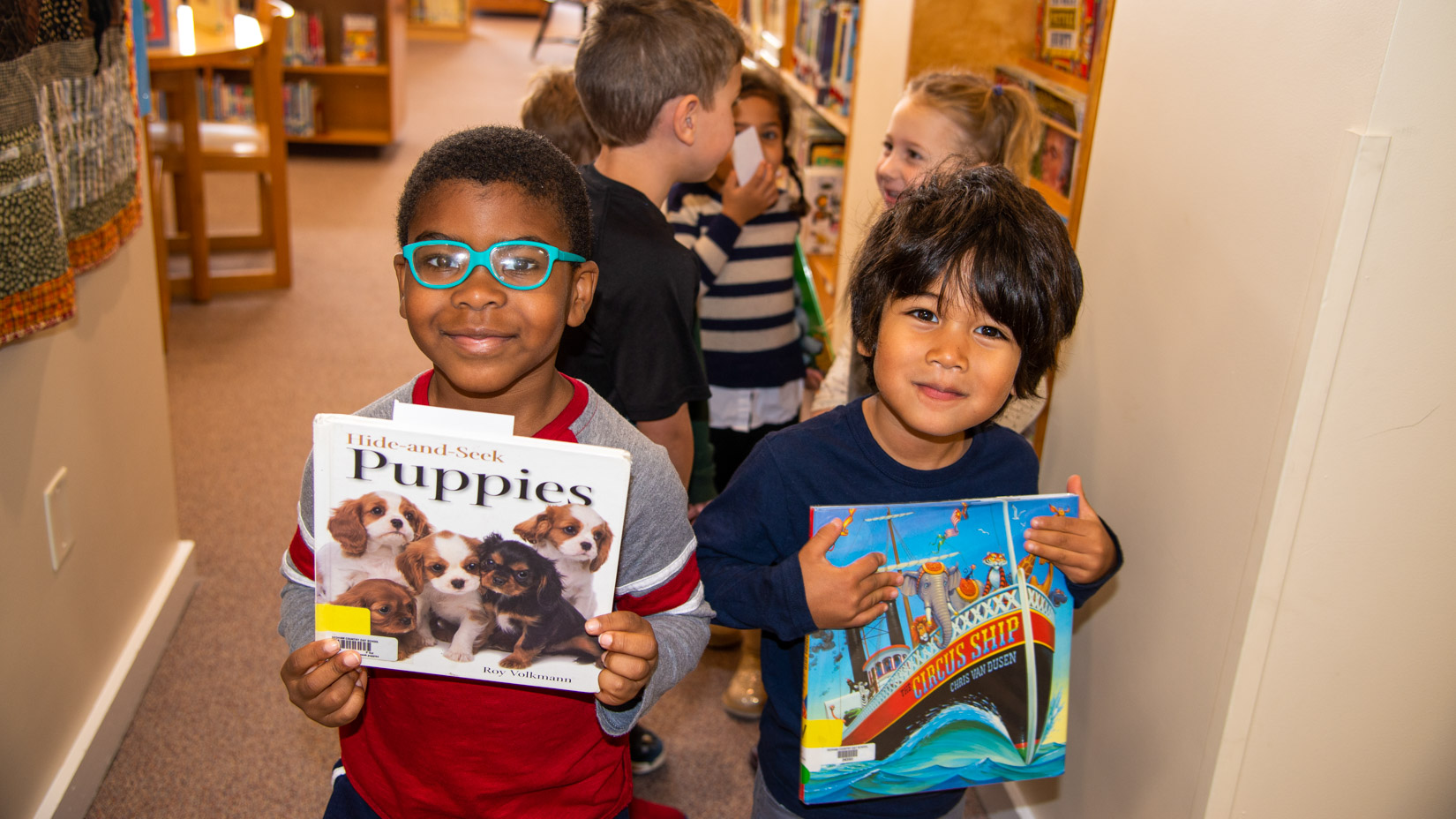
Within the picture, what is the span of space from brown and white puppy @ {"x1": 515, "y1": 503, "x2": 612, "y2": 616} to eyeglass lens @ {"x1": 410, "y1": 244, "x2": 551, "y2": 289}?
0.25 metres

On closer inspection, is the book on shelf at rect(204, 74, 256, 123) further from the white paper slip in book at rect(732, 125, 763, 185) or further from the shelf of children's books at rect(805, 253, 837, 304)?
the white paper slip in book at rect(732, 125, 763, 185)

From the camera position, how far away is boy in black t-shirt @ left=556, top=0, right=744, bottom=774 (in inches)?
62.1

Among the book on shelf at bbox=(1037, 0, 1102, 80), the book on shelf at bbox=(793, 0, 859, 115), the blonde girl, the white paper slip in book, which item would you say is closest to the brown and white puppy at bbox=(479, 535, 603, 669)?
the blonde girl

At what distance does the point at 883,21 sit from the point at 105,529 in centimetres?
220

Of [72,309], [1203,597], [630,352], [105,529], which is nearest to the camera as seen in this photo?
[1203,597]

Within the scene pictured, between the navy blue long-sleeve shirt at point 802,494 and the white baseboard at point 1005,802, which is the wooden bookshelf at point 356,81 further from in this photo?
the navy blue long-sleeve shirt at point 802,494

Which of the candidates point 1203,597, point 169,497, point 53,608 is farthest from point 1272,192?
point 169,497

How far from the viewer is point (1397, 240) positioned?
1085mm

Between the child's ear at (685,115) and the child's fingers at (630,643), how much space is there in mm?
971

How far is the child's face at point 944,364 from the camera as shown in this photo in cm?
121

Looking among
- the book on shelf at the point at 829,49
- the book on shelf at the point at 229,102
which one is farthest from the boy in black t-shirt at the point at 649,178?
the book on shelf at the point at 229,102

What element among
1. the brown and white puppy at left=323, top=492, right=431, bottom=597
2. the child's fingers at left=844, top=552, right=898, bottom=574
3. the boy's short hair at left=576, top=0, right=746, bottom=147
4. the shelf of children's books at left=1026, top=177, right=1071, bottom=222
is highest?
the boy's short hair at left=576, top=0, right=746, bottom=147

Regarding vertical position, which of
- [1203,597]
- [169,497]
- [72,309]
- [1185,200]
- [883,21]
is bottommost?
[169,497]

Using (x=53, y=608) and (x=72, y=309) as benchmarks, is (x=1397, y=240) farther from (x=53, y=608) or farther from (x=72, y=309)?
(x=53, y=608)
